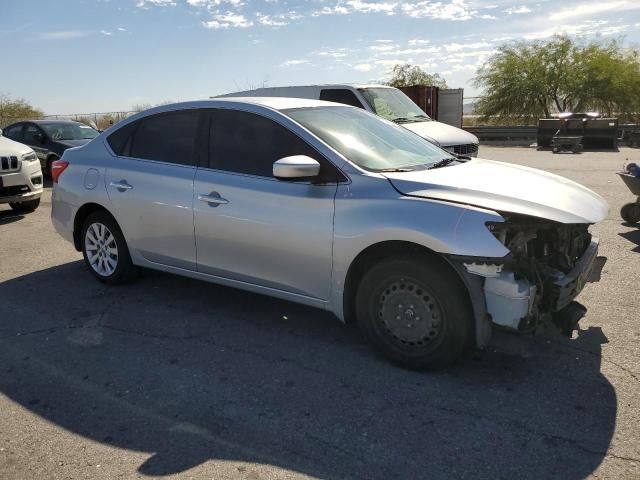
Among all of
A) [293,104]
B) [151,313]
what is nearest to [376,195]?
[293,104]

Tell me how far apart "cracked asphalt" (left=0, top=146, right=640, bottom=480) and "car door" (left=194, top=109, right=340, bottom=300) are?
19.3 inches

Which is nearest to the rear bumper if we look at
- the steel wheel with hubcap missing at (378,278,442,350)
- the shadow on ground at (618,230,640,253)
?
the steel wheel with hubcap missing at (378,278,442,350)

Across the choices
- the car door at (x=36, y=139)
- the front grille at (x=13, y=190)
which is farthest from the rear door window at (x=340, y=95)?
the car door at (x=36, y=139)

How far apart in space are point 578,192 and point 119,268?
390cm

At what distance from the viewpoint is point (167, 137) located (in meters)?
4.84

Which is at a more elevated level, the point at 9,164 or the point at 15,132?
the point at 15,132

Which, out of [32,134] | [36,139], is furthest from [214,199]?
[32,134]

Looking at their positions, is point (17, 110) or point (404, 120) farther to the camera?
point (17, 110)

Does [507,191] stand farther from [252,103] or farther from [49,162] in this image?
[49,162]

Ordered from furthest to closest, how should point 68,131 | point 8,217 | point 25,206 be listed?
point 68,131, point 25,206, point 8,217

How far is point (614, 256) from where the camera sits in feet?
20.0

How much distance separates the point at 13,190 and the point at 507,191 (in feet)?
25.4

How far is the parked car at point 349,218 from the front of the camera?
337 centimetres

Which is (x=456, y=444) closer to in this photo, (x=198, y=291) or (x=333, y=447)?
(x=333, y=447)
